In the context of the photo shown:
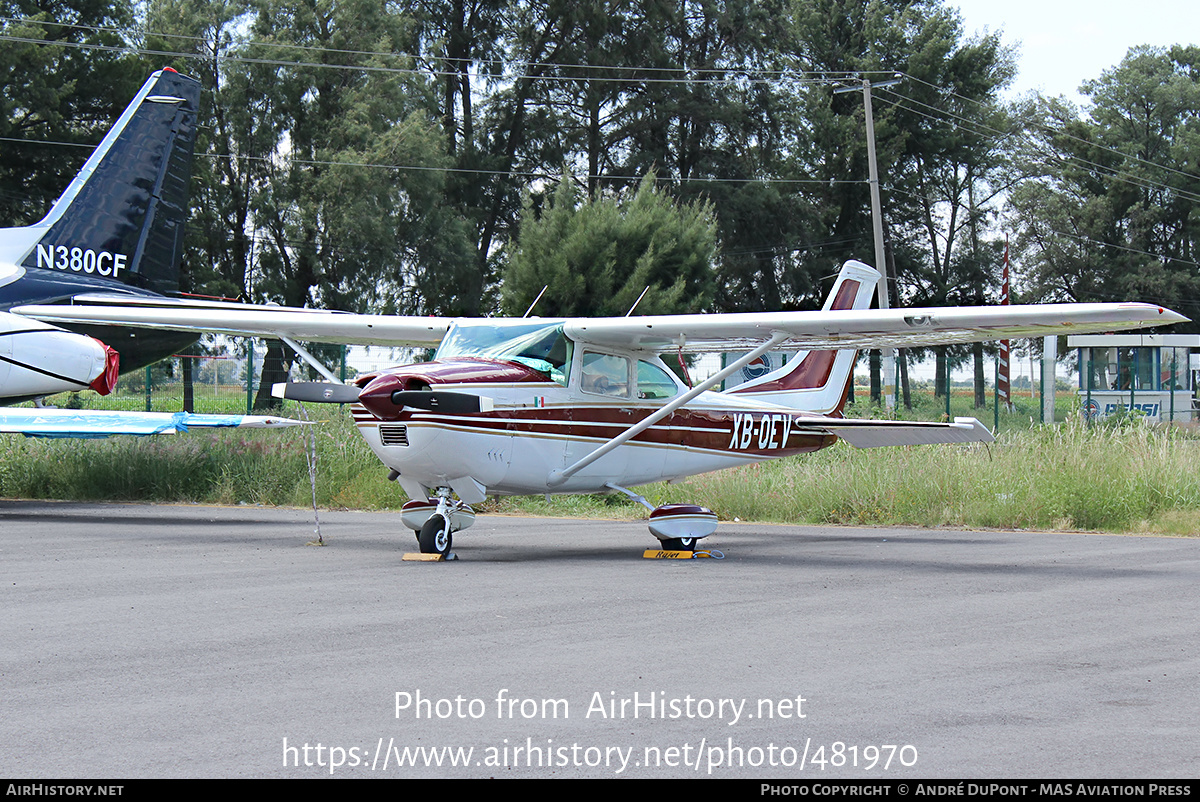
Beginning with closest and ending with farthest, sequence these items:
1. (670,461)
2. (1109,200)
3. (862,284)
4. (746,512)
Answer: (670,461), (862,284), (746,512), (1109,200)

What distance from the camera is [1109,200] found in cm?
5744

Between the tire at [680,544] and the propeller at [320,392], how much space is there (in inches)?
136

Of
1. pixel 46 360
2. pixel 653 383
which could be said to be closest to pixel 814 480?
pixel 653 383

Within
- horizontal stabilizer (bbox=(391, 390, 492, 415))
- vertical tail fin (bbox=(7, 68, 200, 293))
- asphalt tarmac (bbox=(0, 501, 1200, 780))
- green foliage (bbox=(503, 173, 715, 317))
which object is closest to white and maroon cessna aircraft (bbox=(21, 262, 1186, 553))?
horizontal stabilizer (bbox=(391, 390, 492, 415))

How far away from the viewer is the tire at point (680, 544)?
38.6 ft

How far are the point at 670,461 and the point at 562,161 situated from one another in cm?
3772

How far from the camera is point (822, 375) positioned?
1491 cm

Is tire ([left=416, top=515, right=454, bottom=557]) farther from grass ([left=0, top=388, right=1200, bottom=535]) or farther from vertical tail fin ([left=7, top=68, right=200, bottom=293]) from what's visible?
vertical tail fin ([left=7, top=68, right=200, bottom=293])

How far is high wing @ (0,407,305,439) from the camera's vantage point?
15422 millimetres

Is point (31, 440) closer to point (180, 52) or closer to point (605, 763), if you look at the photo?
point (605, 763)

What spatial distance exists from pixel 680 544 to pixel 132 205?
1276 cm

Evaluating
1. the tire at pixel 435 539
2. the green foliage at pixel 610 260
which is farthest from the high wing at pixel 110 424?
the green foliage at pixel 610 260

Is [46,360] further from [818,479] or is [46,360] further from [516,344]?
[818,479]

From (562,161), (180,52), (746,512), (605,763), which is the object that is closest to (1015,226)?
(562,161)
